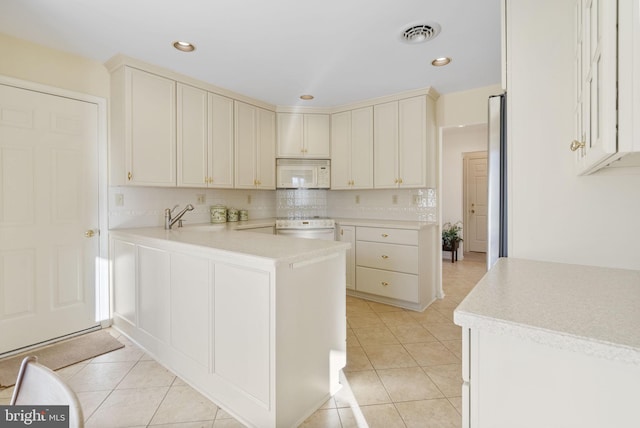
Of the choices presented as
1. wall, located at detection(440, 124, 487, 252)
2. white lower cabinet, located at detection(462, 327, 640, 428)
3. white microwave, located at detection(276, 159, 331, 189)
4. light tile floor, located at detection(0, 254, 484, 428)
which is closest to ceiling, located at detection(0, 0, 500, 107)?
white microwave, located at detection(276, 159, 331, 189)

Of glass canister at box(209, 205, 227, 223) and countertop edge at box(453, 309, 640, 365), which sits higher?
glass canister at box(209, 205, 227, 223)

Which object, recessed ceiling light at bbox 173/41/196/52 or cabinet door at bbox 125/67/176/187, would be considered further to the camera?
cabinet door at bbox 125/67/176/187

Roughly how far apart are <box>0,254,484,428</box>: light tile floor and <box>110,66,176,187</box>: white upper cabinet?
139 cm

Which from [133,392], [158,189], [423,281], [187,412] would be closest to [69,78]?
[158,189]

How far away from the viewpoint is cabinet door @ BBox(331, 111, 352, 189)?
3.84 metres

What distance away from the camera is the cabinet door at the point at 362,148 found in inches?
144

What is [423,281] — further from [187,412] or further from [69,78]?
[69,78]

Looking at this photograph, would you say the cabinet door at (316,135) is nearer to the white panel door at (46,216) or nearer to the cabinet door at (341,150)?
the cabinet door at (341,150)

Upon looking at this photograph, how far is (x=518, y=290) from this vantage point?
2.81 ft

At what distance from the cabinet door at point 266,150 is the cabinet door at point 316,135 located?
42cm

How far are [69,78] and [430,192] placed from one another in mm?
3645

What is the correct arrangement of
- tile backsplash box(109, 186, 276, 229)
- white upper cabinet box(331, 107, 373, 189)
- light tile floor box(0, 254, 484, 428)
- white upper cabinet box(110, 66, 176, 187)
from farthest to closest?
white upper cabinet box(331, 107, 373, 189) → tile backsplash box(109, 186, 276, 229) → white upper cabinet box(110, 66, 176, 187) → light tile floor box(0, 254, 484, 428)

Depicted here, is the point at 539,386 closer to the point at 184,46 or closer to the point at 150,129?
the point at 184,46

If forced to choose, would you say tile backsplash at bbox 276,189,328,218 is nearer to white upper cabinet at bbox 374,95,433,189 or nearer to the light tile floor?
white upper cabinet at bbox 374,95,433,189
